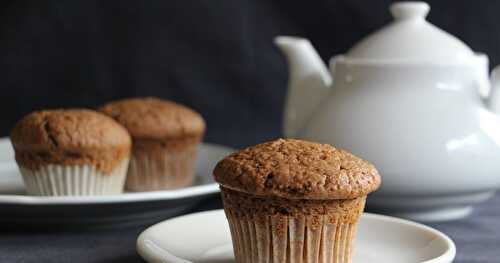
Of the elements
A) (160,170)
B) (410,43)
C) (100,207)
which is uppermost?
(410,43)

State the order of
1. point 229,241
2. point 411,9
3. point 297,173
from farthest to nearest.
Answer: point 411,9, point 229,241, point 297,173

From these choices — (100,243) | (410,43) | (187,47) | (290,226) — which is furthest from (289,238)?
(187,47)

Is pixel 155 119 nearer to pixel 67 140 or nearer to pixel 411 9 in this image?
pixel 67 140

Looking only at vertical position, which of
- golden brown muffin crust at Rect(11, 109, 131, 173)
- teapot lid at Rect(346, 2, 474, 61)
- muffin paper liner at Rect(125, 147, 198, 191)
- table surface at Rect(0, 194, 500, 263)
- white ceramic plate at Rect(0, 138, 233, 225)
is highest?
teapot lid at Rect(346, 2, 474, 61)

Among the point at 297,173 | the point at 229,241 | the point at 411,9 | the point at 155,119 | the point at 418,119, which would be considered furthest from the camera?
the point at 155,119

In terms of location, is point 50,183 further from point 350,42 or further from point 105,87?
point 350,42

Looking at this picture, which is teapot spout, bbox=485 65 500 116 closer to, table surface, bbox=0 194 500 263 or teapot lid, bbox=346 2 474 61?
teapot lid, bbox=346 2 474 61

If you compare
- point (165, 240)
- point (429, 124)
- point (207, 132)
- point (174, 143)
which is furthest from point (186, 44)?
point (165, 240)

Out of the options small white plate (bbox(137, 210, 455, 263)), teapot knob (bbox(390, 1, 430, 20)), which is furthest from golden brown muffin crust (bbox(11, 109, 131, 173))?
teapot knob (bbox(390, 1, 430, 20))
